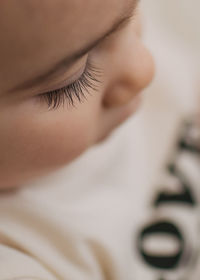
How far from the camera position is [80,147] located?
1.39 feet

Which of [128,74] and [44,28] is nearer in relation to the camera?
[44,28]

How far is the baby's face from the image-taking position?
0.28 m

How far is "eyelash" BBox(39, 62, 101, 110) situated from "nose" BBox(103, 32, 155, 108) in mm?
24

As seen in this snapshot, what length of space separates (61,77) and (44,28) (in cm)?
6

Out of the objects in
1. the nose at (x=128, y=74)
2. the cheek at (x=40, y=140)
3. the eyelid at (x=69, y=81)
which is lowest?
the cheek at (x=40, y=140)

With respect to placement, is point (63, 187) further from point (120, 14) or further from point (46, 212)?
point (120, 14)

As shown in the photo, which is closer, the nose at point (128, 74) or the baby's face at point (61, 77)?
the baby's face at point (61, 77)

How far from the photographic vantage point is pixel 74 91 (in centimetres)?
37

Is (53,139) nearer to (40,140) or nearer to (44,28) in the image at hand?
(40,140)

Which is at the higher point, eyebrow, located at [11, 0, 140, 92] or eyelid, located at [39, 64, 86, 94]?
eyelid, located at [39, 64, 86, 94]

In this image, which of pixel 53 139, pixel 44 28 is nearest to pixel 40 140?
pixel 53 139

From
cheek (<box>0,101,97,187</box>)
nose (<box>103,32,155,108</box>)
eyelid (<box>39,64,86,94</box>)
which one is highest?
nose (<box>103,32,155,108</box>)

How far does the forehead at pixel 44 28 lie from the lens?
0.27 metres

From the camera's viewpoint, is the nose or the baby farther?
the nose
